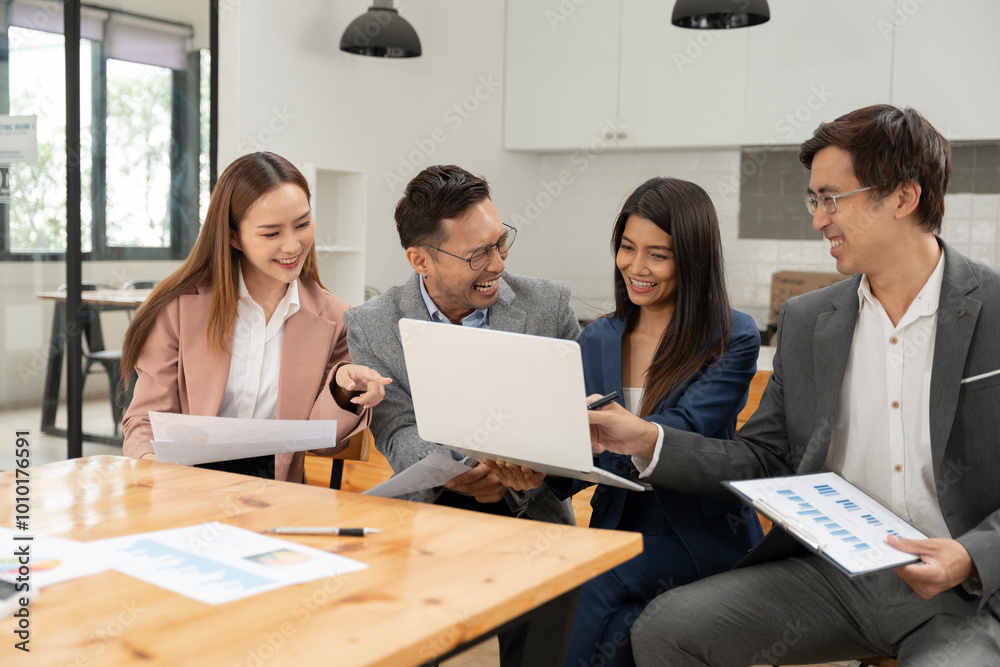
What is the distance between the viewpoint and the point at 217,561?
3.46 feet

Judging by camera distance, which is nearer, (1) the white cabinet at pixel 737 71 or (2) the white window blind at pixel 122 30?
(2) the white window blind at pixel 122 30

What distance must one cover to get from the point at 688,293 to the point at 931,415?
0.50 meters

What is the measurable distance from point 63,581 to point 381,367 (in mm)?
1007

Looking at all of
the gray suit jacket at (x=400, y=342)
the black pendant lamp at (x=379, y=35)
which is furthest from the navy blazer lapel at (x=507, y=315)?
the black pendant lamp at (x=379, y=35)

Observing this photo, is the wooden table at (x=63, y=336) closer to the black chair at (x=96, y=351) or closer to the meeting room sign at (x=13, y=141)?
the black chair at (x=96, y=351)

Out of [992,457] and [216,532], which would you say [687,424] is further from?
[216,532]

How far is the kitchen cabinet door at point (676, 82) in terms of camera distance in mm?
4871

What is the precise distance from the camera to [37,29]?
3.63 metres

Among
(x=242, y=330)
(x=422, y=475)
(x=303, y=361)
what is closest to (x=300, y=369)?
(x=303, y=361)

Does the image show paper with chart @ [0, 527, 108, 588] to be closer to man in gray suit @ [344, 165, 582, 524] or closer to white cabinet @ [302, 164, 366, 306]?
man in gray suit @ [344, 165, 582, 524]

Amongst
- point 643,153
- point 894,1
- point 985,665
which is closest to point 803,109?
point 894,1

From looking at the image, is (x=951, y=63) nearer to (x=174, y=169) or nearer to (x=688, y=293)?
(x=688, y=293)

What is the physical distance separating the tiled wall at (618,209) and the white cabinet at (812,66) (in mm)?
457
